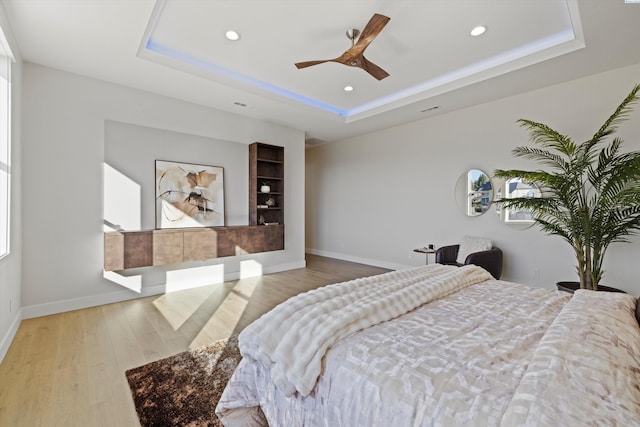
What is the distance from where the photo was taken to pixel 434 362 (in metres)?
1.00

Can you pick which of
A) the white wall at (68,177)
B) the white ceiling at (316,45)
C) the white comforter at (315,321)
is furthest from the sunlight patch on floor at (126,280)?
the white comforter at (315,321)

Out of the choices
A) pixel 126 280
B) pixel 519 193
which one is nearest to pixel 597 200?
pixel 519 193

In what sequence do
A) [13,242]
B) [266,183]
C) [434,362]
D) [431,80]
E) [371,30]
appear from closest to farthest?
[434,362]
[371,30]
[13,242]
[431,80]
[266,183]

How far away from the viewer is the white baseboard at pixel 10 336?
227 cm

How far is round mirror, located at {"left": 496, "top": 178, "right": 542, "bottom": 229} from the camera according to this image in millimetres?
3896

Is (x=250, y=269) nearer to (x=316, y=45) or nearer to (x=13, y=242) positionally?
(x=13, y=242)

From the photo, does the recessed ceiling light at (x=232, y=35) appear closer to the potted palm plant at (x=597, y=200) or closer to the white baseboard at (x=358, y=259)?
the potted palm plant at (x=597, y=200)

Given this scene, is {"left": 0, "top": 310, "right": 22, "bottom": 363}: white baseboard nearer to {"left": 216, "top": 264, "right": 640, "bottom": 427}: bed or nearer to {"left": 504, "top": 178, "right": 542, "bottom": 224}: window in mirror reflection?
{"left": 216, "top": 264, "right": 640, "bottom": 427}: bed

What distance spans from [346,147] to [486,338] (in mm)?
5789

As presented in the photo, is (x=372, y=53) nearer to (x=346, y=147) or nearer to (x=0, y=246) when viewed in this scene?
(x=346, y=147)

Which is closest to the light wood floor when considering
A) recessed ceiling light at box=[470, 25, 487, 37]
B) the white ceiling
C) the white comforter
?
the white comforter

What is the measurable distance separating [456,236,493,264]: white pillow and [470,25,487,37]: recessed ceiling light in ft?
8.78

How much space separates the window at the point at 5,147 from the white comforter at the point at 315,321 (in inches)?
110

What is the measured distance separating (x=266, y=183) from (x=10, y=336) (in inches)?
147
